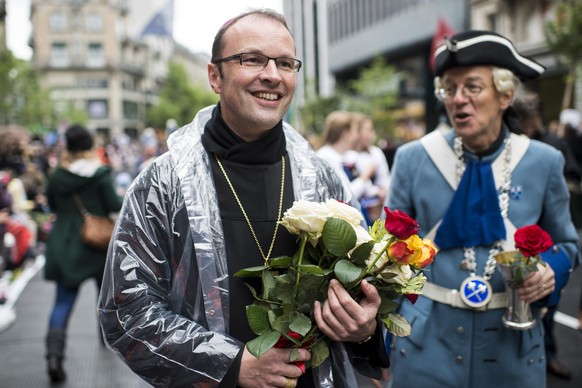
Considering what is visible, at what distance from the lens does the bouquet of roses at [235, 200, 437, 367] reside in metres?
1.70

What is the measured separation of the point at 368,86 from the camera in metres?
31.5

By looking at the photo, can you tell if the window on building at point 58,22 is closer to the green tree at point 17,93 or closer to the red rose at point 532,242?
the green tree at point 17,93

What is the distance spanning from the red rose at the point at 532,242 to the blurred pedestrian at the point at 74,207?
12.0 feet

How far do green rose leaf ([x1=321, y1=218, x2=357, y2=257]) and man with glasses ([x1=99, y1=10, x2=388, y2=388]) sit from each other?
0.34 feet

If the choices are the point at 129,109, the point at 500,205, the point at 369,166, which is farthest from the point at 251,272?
the point at 129,109

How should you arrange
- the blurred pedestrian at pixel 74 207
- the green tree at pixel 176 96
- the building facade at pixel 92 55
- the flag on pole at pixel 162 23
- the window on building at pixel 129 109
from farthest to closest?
the window on building at pixel 129 109, the building facade at pixel 92 55, the green tree at pixel 176 96, the flag on pole at pixel 162 23, the blurred pedestrian at pixel 74 207

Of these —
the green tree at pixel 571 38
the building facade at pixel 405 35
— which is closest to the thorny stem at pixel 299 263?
the building facade at pixel 405 35

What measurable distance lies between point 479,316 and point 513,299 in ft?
0.58

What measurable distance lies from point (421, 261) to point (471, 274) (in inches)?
35.7

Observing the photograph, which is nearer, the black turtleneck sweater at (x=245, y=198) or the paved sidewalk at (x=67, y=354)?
the black turtleneck sweater at (x=245, y=198)

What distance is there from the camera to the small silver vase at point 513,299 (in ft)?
7.59

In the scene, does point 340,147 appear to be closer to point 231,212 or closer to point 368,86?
point 231,212

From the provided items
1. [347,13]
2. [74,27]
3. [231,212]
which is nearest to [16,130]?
[231,212]

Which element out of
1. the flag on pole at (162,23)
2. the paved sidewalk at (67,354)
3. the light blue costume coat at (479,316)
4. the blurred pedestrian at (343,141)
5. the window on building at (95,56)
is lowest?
the paved sidewalk at (67,354)
